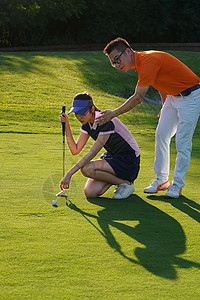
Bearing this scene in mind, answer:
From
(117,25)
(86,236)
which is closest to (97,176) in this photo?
(86,236)

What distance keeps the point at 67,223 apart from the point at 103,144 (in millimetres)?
1140

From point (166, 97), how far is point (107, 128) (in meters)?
0.90

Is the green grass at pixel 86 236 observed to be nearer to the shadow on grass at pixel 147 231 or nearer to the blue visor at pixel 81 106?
the shadow on grass at pixel 147 231

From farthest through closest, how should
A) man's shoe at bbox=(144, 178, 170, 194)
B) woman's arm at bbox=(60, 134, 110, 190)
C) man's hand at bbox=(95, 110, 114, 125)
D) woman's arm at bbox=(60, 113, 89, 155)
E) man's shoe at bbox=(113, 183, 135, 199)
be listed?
man's shoe at bbox=(144, 178, 170, 194)
woman's arm at bbox=(60, 113, 89, 155)
man's shoe at bbox=(113, 183, 135, 199)
woman's arm at bbox=(60, 134, 110, 190)
man's hand at bbox=(95, 110, 114, 125)

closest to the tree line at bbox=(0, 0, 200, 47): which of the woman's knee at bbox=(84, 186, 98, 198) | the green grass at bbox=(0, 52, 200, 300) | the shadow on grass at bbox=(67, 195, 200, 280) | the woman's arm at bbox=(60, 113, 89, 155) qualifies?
the green grass at bbox=(0, 52, 200, 300)

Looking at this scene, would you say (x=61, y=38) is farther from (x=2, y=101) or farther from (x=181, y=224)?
(x=181, y=224)

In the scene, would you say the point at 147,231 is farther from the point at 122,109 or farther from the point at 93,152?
the point at 122,109

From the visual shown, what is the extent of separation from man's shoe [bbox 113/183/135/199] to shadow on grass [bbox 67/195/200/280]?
64 mm

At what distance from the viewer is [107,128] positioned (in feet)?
17.2

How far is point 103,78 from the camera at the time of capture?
70.6 ft

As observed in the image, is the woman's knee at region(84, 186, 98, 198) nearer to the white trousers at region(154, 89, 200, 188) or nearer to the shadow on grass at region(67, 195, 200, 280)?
the shadow on grass at region(67, 195, 200, 280)

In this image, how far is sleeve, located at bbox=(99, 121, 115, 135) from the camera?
17.1 ft

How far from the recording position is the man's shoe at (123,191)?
17.6 ft

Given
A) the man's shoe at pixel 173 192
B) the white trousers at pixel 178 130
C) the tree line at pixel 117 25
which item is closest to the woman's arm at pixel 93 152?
the white trousers at pixel 178 130
